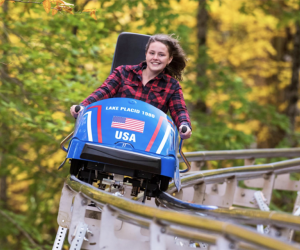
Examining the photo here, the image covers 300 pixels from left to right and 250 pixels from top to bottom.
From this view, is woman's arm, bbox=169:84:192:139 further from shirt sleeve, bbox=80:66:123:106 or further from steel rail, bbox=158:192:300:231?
steel rail, bbox=158:192:300:231

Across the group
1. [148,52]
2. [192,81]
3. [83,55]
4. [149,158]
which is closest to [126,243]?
[149,158]

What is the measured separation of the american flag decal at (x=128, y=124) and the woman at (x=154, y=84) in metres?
0.57

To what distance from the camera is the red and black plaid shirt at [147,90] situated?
387 cm

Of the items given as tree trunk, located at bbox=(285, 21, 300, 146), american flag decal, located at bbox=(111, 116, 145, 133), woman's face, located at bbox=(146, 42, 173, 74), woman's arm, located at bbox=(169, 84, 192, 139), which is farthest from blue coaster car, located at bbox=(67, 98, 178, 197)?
tree trunk, located at bbox=(285, 21, 300, 146)

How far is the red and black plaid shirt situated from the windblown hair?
0.74 feet

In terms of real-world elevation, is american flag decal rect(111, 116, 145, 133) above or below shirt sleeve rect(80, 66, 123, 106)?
below

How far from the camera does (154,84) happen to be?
3918mm

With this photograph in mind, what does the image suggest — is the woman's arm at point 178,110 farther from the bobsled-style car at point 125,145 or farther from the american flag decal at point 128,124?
the american flag decal at point 128,124

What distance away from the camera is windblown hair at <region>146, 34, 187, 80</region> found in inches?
155

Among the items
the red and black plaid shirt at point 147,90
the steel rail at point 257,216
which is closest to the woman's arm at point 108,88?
the red and black plaid shirt at point 147,90

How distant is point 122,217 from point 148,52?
1771mm

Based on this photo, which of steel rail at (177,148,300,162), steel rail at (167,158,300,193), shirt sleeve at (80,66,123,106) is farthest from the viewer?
steel rail at (177,148,300,162)

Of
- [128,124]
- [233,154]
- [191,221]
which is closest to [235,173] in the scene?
[233,154]

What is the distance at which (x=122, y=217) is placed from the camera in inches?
103
